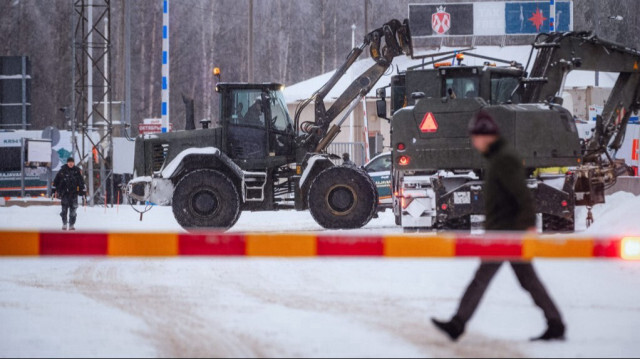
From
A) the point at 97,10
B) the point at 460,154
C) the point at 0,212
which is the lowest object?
the point at 0,212

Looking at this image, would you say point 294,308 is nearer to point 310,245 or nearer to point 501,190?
point 310,245

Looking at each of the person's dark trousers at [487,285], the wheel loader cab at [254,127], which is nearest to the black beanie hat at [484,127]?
the person's dark trousers at [487,285]

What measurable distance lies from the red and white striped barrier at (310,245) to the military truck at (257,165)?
10.5 metres

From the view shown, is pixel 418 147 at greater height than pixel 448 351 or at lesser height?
greater

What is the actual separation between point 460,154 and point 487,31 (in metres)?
30.8

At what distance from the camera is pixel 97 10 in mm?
64438

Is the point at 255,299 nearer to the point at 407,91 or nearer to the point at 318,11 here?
the point at 407,91

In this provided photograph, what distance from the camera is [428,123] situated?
14.3 metres

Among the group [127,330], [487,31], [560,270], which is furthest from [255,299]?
[487,31]

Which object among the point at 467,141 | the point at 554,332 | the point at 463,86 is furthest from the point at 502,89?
the point at 554,332

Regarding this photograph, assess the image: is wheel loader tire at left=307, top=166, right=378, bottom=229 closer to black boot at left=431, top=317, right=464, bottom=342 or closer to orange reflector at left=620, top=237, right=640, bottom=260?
black boot at left=431, top=317, right=464, bottom=342

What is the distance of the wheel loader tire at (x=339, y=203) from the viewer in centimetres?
1689

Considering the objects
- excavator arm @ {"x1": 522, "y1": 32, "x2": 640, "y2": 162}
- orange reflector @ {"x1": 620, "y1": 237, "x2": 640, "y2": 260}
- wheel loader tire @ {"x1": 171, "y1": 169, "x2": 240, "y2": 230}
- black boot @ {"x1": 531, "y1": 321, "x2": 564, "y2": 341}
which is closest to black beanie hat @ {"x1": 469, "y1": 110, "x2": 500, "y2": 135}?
orange reflector @ {"x1": 620, "y1": 237, "x2": 640, "y2": 260}

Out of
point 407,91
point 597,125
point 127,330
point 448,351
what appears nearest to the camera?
point 448,351
